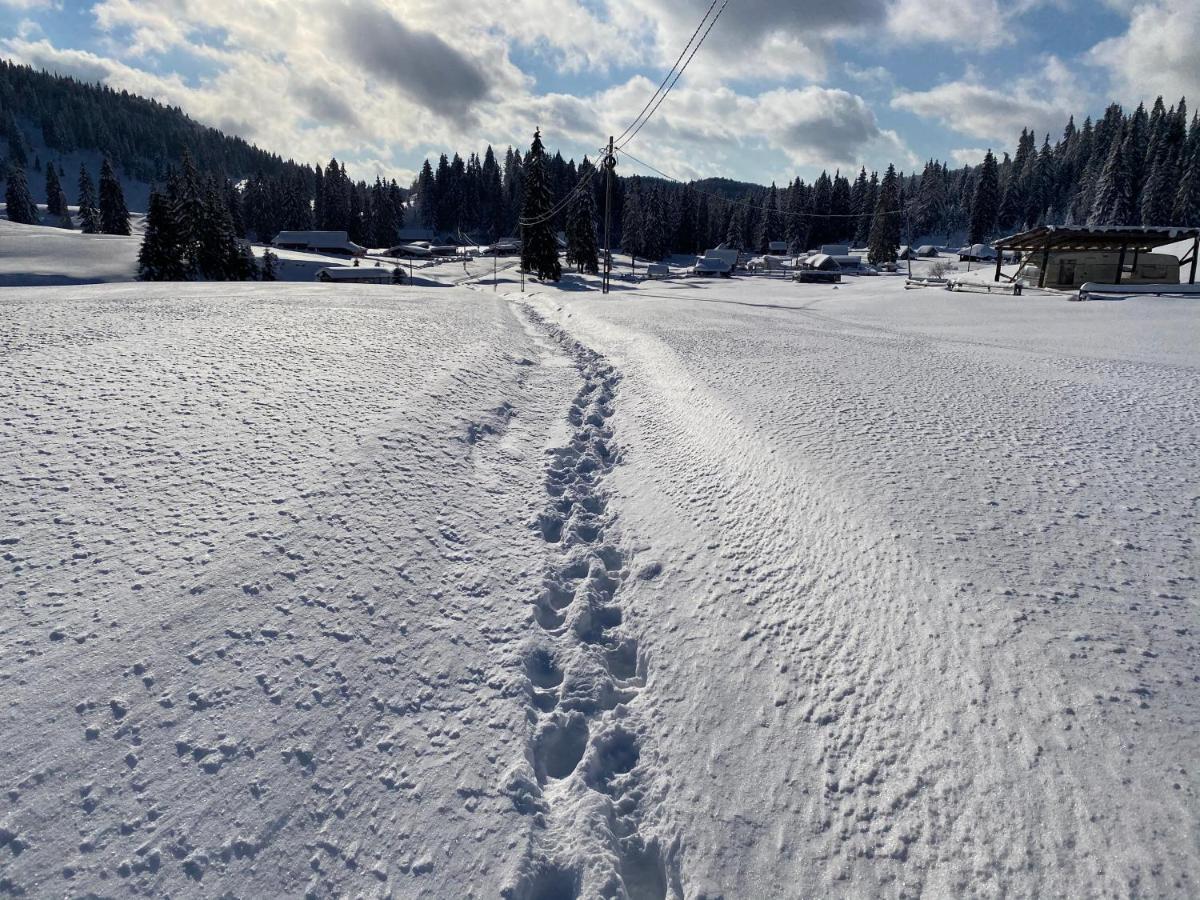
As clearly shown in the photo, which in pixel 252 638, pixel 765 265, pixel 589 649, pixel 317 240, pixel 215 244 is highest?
pixel 317 240

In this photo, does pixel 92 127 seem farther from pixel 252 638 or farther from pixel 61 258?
pixel 252 638

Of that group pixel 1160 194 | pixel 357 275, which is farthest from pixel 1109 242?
pixel 357 275

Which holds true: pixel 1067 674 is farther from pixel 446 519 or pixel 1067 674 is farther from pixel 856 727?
pixel 446 519

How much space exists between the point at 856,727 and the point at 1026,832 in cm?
93

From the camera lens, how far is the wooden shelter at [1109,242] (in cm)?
3097

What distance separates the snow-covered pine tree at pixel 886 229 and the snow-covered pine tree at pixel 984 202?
16.2m

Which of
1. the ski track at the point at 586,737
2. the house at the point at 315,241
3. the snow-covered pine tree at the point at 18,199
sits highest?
the snow-covered pine tree at the point at 18,199

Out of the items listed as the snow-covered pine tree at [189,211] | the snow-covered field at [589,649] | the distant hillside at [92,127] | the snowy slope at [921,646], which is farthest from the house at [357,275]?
the distant hillside at [92,127]

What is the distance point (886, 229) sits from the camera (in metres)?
84.2

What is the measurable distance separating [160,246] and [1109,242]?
6193 centimetres

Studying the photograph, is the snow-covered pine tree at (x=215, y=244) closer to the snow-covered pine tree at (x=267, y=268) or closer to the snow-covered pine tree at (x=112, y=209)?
the snow-covered pine tree at (x=267, y=268)

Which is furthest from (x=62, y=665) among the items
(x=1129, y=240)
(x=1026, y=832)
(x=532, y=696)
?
(x=1129, y=240)

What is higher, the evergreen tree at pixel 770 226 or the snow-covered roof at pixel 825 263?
the evergreen tree at pixel 770 226

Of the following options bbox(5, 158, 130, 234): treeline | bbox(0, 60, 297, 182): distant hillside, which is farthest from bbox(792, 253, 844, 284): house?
bbox(0, 60, 297, 182): distant hillside
